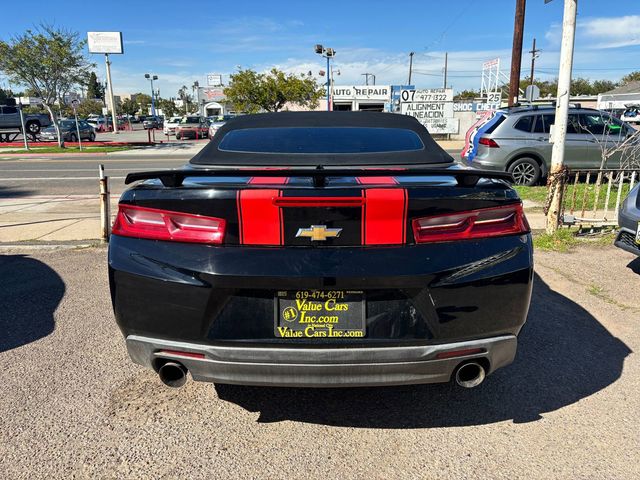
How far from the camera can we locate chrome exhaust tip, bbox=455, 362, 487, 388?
7.54 ft

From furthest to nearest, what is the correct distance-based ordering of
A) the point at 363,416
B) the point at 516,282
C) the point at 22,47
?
1. the point at 22,47
2. the point at 363,416
3. the point at 516,282

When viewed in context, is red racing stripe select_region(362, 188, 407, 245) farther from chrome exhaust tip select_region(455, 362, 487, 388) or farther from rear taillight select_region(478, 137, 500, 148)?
rear taillight select_region(478, 137, 500, 148)

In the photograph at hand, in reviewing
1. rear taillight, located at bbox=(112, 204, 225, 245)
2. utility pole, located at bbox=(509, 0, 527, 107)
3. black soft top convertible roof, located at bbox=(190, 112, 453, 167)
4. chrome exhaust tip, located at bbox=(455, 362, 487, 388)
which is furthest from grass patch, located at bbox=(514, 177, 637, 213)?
utility pole, located at bbox=(509, 0, 527, 107)

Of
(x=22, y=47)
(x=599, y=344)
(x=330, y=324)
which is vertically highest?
(x=22, y=47)

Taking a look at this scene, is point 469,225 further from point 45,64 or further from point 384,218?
point 45,64

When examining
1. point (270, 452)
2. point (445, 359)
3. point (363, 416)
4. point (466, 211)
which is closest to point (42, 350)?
point (270, 452)

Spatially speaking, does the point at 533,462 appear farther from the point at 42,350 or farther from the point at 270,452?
the point at 42,350

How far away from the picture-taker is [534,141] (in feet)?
34.2

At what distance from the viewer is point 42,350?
11.2ft

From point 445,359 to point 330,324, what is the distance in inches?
21.3

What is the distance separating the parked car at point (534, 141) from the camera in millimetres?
10391

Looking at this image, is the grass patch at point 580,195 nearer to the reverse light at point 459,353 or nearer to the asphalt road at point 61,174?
the reverse light at point 459,353

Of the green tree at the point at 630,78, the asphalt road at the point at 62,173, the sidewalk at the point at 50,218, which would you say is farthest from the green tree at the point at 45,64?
the green tree at the point at 630,78

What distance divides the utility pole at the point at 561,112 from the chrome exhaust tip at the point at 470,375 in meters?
4.58
